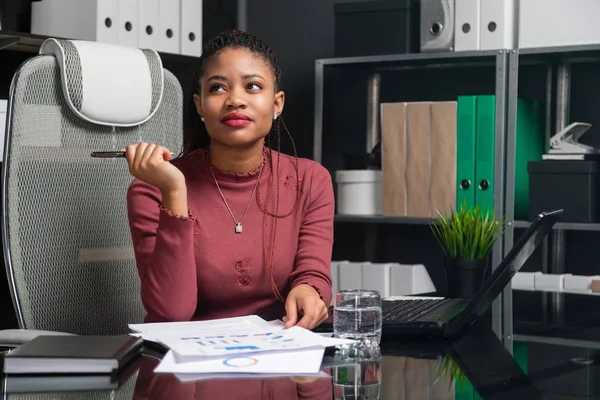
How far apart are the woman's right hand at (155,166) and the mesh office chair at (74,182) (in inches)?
13.8

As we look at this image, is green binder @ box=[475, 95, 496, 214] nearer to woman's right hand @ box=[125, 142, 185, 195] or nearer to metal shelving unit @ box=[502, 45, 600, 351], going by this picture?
metal shelving unit @ box=[502, 45, 600, 351]

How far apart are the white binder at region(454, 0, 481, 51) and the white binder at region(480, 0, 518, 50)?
0.06 feet

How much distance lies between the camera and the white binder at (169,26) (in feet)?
10.2

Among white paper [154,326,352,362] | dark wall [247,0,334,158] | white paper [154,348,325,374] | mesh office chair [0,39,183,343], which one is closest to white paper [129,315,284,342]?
white paper [154,326,352,362]

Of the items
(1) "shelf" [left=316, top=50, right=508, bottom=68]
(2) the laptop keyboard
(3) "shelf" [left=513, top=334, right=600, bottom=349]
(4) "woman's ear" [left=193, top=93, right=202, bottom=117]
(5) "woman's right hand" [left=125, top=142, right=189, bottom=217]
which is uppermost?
(1) "shelf" [left=316, top=50, right=508, bottom=68]

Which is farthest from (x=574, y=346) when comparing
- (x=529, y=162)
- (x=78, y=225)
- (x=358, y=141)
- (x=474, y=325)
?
(x=358, y=141)

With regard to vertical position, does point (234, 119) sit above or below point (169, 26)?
below

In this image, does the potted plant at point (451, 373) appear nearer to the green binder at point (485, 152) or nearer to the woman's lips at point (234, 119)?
the woman's lips at point (234, 119)

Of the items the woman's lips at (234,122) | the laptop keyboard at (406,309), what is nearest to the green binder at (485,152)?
the laptop keyboard at (406,309)

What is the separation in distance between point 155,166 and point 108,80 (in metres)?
0.47

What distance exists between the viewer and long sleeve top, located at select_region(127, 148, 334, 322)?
1.41 m

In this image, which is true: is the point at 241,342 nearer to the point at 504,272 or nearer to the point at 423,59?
the point at 504,272

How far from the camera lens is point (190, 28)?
3.22 metres

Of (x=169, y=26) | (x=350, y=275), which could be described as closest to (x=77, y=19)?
(x=169, y=26)
